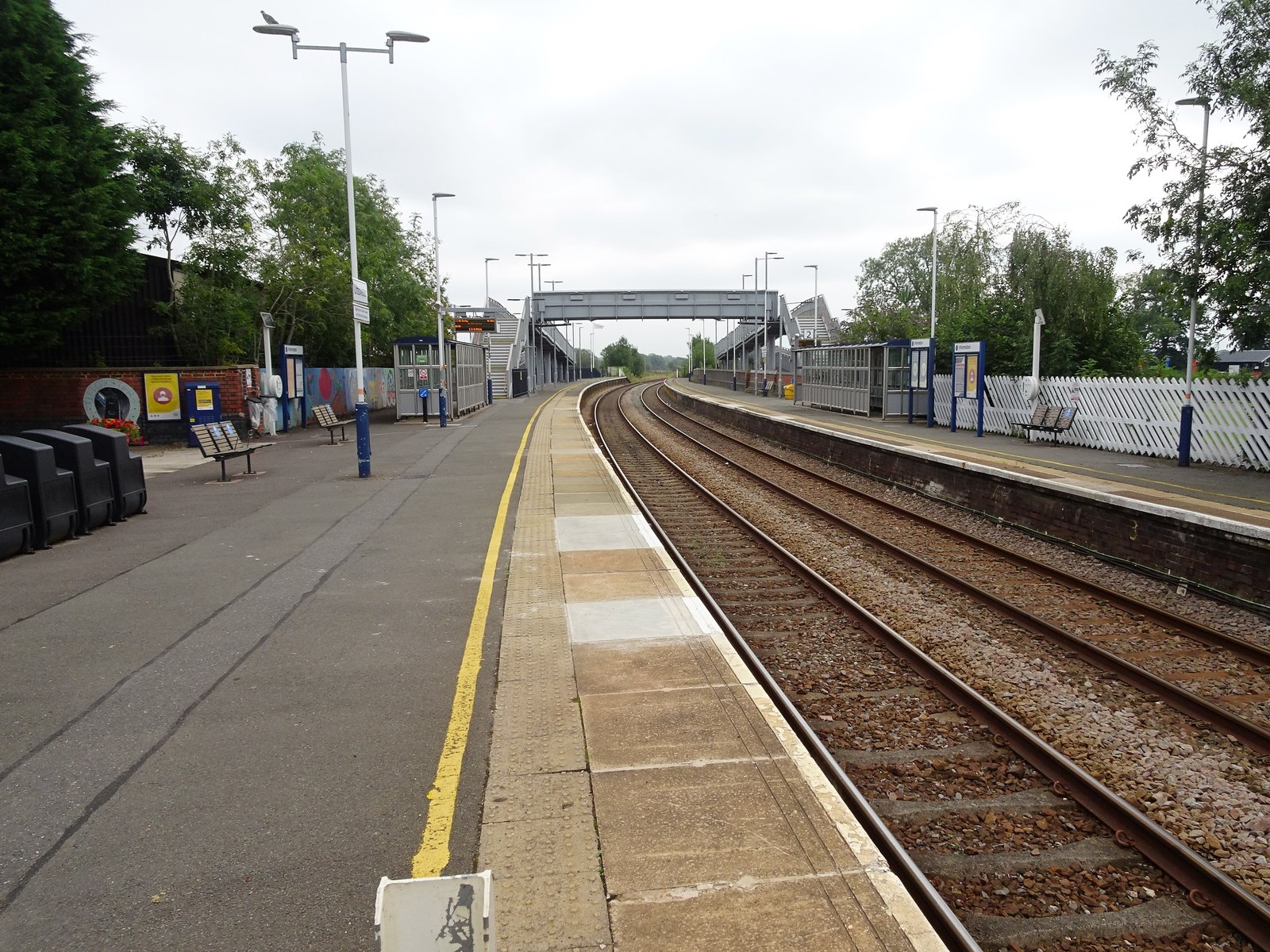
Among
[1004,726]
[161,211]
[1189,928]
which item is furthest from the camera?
[161,211]

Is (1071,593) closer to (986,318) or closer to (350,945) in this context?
(350,945)

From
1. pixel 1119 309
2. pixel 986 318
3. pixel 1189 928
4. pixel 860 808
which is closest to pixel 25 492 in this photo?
pixel 860 808

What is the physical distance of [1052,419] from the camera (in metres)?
21.7

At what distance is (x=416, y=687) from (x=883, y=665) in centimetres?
354

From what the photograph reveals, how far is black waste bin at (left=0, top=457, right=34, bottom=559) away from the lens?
9.43m

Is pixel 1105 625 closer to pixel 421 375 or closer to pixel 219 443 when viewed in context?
pixel 219 443

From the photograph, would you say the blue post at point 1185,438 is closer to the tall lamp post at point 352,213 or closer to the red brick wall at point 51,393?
the tall lamp post at point 352,213

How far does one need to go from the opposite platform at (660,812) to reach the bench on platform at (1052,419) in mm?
17255

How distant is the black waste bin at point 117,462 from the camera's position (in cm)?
1170

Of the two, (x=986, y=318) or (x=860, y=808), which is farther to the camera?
(x=986, y=318)

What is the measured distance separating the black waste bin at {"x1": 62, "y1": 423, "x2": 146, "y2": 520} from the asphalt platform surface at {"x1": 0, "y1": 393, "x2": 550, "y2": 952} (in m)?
1.27

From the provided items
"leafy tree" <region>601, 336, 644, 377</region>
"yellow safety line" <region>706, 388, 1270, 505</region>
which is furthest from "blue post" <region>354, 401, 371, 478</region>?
"leafy tree" <region>601, 336, 644, 377</region>

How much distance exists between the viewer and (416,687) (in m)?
5.70

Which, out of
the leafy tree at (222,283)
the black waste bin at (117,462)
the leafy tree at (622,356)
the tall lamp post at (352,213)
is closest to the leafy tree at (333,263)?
the leafy tree at (222,283)
